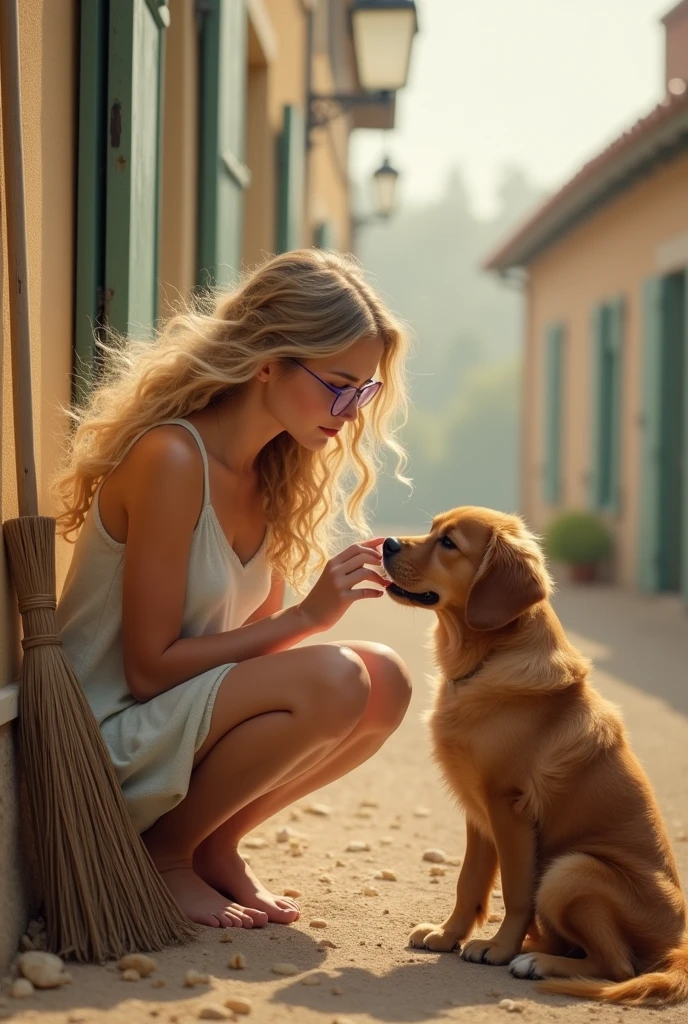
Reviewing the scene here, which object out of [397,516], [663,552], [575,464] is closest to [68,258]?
[663,552]

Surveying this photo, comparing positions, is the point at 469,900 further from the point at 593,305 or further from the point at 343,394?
the point at 593,305

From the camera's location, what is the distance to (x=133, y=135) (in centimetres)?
368

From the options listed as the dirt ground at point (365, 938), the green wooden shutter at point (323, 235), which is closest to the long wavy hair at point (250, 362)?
the dirt ground at point (365, 938)

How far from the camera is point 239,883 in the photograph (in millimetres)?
3262

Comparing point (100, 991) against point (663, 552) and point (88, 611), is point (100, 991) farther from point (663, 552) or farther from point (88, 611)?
point (663, 552)

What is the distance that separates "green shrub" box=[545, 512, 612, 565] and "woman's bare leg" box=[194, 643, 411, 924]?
1036cm

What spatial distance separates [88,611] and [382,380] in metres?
1.04

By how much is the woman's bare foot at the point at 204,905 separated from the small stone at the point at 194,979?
422 mm

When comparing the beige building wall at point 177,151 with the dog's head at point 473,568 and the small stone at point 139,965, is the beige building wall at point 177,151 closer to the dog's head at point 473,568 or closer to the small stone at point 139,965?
the dog's head at point 473,568

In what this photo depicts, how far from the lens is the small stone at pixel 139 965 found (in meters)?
2.67

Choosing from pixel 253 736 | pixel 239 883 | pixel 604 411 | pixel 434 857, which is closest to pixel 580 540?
pixel 604 411

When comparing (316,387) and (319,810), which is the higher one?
(316,387)

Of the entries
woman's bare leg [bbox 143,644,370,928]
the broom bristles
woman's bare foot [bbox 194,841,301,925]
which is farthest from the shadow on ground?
the broom bristles

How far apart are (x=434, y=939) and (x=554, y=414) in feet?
45.8
